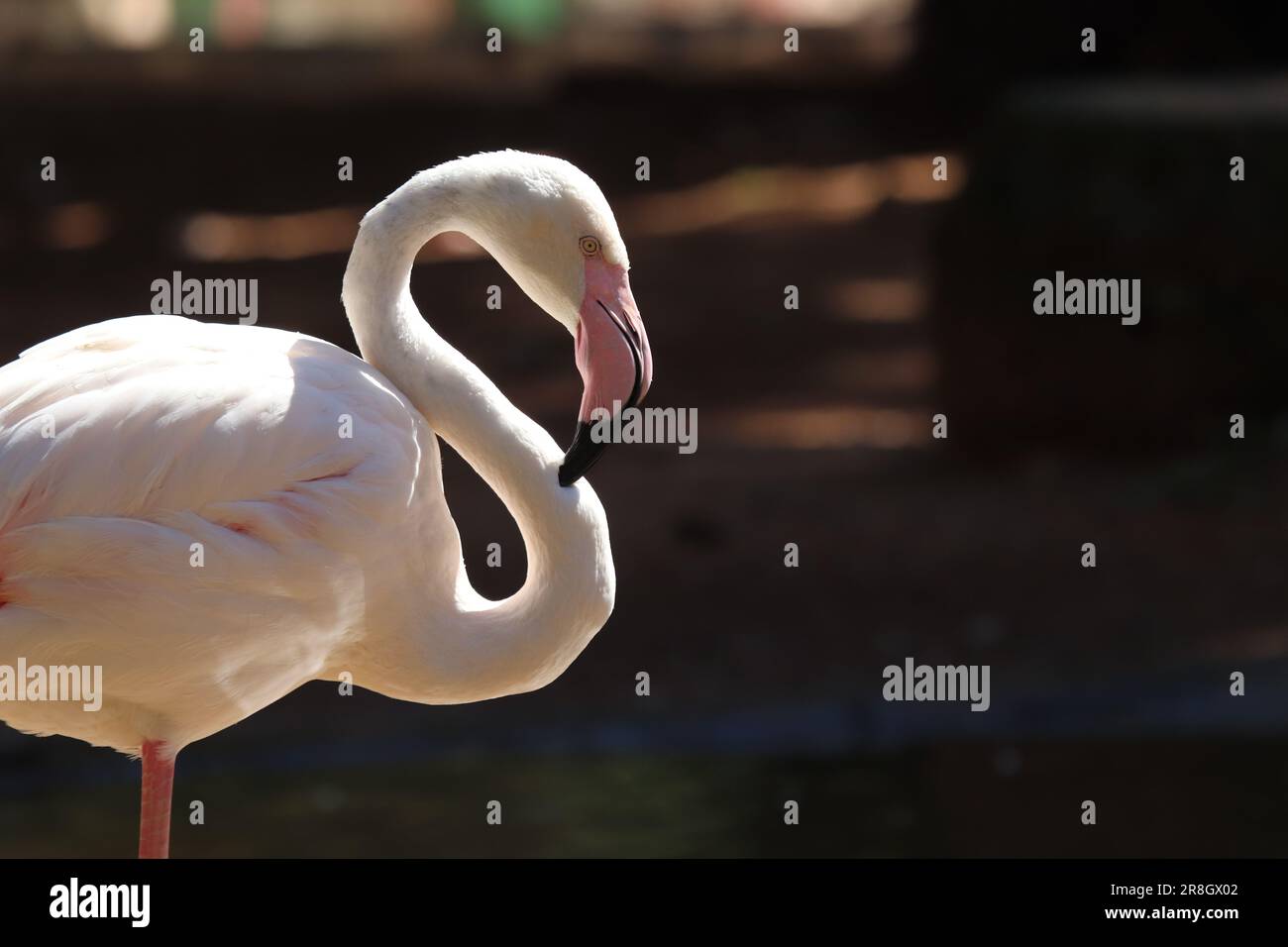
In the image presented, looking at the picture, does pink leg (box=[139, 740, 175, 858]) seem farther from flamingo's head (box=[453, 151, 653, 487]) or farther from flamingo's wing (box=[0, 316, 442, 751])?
flamingo's head (box=[453, 151, 653, 487])

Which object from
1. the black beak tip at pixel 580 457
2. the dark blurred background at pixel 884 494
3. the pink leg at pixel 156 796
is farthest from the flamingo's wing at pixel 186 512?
the dark blurred background at pixel 884 494

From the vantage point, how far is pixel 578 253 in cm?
420

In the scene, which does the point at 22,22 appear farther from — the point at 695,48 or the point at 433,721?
the point at 433,721

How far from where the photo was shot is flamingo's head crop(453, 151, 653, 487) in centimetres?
416

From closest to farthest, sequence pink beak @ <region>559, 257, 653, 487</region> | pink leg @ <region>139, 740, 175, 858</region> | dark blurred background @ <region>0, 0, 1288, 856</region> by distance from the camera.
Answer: pink beak @ <region>559, 257, 653, 487</region> < pink leg @ <region>139, 740, 175, 858</region> < dark blurred background @ <region>0, 0, 1288, 856</region>

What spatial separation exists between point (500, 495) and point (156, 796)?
1053 mm

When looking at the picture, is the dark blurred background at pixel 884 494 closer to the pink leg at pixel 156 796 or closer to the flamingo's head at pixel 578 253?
the pink leg at pixel 156 796

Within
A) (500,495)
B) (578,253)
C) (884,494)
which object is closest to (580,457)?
(500,495)

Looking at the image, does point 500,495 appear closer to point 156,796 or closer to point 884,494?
point 156,796

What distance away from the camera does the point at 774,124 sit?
75.5 feet

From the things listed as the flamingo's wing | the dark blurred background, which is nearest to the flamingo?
the flamingo's wing

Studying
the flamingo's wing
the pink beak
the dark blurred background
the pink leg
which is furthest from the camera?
the dark blurred background

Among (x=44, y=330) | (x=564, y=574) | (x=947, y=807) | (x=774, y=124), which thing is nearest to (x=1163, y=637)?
(x=947, y=807)

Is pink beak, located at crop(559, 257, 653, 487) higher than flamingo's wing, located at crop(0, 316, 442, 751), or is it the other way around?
pink beak, located at crop(559, 257, 653, 487)
